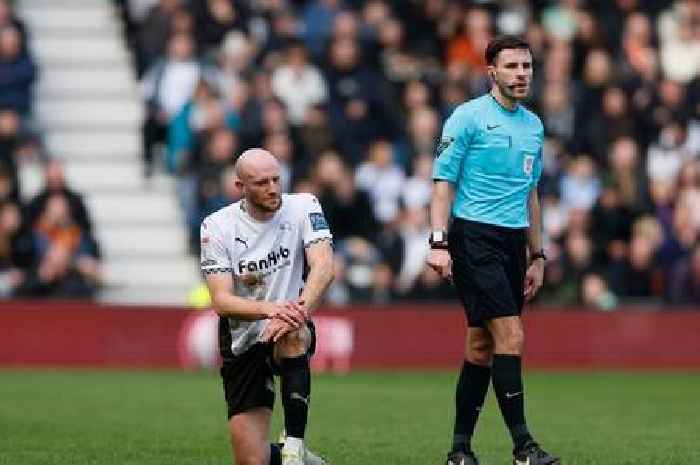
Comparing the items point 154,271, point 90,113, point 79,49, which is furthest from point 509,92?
point 79,49

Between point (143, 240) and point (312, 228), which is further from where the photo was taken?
point (143, 240)

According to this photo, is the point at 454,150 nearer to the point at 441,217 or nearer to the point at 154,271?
the point at 441,217

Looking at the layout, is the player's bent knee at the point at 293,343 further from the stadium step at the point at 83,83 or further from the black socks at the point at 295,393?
A: the stadium step at the point at 83,83

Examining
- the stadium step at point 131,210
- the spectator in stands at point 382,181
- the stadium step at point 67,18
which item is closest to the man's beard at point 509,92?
the spectator in stands at point 382,181

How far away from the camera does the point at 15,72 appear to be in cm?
2453

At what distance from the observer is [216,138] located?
23.7m

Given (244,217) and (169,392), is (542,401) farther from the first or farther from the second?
(244,217)

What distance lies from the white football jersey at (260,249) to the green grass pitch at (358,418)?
5.29 ft

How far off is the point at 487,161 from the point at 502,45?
0.67m

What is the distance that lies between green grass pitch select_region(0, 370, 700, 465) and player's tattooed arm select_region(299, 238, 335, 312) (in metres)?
1.84

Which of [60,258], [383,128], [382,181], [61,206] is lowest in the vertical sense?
[60,258]

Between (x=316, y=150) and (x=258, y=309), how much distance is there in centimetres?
1345

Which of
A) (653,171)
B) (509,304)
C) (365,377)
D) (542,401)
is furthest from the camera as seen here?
(653,171)

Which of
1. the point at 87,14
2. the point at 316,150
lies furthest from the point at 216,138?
the point at 87,14
